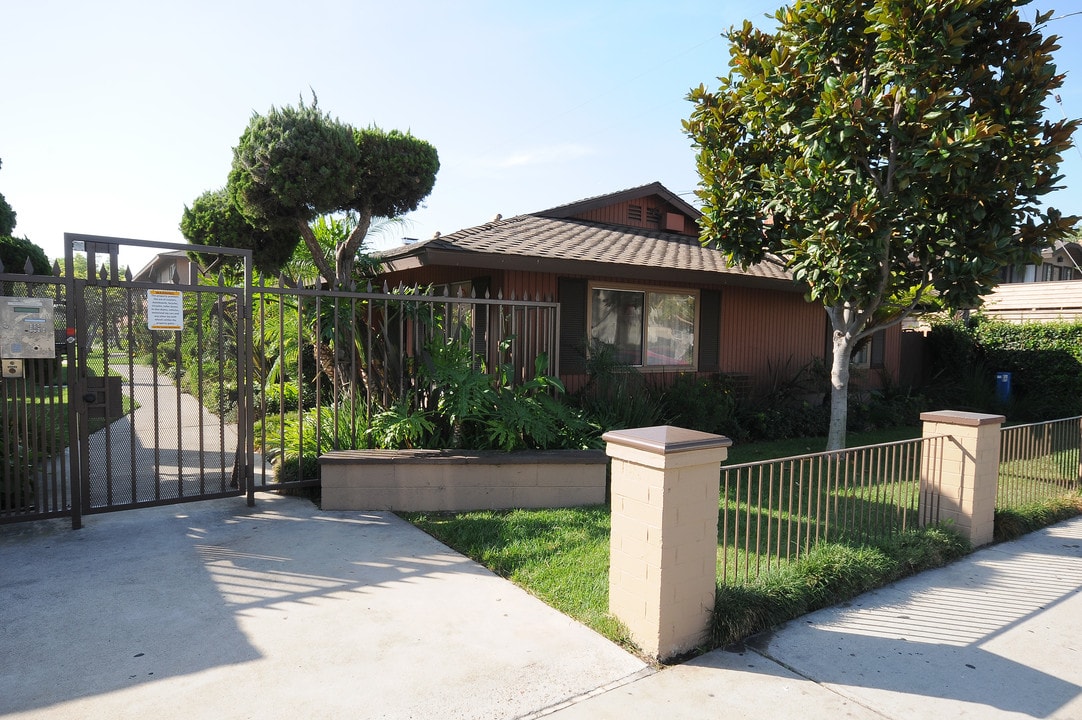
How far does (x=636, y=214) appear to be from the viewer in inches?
508

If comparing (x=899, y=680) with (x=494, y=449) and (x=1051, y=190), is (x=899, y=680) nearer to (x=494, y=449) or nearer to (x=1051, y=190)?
(x=494, y=449)

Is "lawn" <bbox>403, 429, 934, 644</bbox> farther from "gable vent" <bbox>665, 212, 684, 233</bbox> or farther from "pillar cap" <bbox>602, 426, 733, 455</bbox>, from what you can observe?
"gable vent" <bbox>665, 212, 684, 233</bbox>

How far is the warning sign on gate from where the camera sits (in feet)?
18.4

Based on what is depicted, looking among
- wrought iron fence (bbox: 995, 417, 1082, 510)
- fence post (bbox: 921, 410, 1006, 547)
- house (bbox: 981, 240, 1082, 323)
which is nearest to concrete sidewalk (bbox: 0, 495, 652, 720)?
fence post (bbox: 921, 410, 1006, 547)

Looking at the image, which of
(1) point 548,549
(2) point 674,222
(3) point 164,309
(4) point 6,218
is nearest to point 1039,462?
(1) point 548,549

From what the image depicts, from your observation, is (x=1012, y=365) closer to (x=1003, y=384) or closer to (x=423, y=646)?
(x=1003, y=384)

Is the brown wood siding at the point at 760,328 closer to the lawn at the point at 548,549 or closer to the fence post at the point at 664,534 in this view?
the lawn at the point at 548,549

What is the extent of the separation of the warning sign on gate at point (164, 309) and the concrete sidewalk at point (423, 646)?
68.1 inches

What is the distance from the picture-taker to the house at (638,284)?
879cm

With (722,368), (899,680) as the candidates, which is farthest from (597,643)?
(722,368)

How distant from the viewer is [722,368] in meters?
11.1

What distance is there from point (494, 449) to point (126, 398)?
10029mm

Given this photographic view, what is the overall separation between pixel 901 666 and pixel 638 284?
22.9 feet

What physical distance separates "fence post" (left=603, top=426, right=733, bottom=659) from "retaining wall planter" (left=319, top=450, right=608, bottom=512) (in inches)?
101
